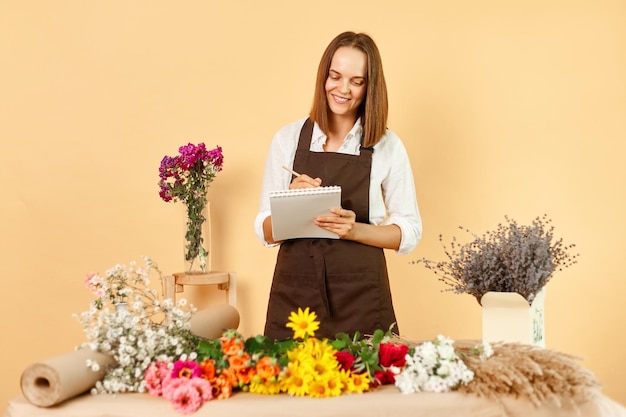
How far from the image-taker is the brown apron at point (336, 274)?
2.77 m

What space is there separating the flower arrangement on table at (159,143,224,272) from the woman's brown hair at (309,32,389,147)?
89 cm

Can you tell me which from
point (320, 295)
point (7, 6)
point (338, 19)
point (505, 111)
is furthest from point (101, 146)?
point (505, 111)

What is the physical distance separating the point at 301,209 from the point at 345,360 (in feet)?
3.02

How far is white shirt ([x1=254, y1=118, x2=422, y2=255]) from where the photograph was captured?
2.88 m

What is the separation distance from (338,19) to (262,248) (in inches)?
49.9

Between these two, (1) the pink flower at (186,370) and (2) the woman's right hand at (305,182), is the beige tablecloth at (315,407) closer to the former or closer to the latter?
(1) the pink flower at (186,370)

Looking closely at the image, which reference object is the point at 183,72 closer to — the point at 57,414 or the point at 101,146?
the point at 101,146

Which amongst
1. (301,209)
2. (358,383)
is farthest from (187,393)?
(301,209)

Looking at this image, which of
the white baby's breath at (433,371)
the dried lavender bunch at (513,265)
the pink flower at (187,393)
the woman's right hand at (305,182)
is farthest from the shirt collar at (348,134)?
the pink flower at (187,393)

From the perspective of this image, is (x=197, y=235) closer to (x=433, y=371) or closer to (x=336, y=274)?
(x=336, y=274)

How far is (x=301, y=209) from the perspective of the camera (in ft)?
8.23

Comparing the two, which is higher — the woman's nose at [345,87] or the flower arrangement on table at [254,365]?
the woman's nose at [345,87]

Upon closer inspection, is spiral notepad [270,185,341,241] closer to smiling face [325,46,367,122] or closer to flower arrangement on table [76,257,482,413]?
smiling face [325,46,367,122]

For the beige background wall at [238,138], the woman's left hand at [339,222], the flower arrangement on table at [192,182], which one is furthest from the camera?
the beige background wall at [238,138]
